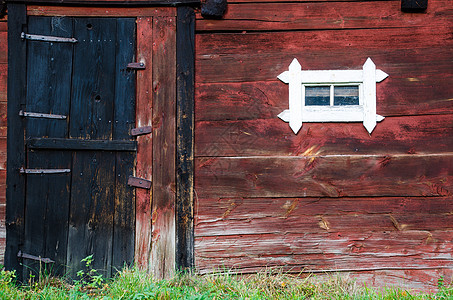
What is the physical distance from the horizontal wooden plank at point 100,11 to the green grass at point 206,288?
2.31 m

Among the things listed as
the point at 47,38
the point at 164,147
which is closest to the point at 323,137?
the point at 164,147

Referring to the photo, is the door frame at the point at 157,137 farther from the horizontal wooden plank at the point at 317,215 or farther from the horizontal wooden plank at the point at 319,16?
the horizontal wooden plank at the point at 319,16

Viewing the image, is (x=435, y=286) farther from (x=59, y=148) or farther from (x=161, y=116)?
(x=59, y=148)

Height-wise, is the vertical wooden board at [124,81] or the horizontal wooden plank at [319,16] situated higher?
the horizontal wooden plank at [319,16]

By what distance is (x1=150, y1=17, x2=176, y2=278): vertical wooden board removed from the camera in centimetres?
309

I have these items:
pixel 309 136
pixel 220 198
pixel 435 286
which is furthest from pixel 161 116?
pixel 435 286

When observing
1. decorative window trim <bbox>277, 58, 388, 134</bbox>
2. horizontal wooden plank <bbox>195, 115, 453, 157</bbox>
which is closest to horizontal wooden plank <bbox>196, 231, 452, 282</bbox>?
horizontal wooden plank <bbox>195, 115, 453, 157</bbox>

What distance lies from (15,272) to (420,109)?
3.90 metres

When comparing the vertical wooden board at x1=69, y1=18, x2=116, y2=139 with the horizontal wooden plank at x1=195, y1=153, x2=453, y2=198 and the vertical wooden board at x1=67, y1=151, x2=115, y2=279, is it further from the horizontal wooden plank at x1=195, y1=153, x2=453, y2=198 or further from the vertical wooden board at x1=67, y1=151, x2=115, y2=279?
the horizontal wooden plank at x1=195, y1=153, x2=453, y2=198

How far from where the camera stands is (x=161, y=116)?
3.13 m

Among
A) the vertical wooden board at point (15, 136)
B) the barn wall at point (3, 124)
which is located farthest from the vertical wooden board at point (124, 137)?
the barn wall at point (3, 124)

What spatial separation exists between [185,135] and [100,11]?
1384mm

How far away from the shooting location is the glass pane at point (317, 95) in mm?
3115

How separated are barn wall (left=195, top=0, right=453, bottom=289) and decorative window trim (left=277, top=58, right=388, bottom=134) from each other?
0.07 meters
